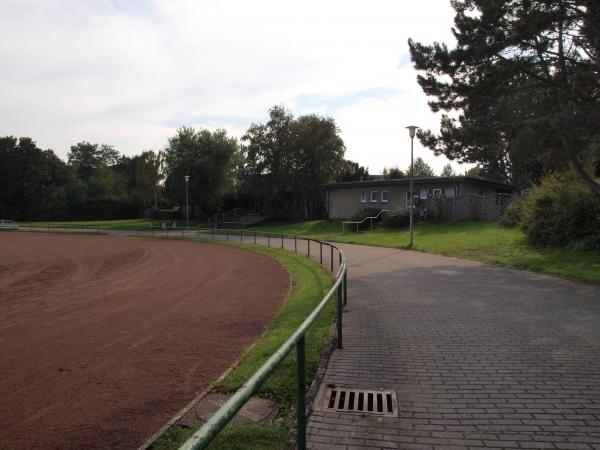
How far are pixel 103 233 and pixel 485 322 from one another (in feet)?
129

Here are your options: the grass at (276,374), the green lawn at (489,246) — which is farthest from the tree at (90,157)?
the grass at (276,374)

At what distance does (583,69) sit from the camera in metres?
14.9

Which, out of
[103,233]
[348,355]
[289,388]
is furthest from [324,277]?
A: [103,233]

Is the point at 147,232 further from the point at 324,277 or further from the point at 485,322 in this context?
the point at 485,322

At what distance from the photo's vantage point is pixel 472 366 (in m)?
5.82

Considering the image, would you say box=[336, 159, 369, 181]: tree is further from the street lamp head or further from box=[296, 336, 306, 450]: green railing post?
box=[296, 336, 306, 450]: green railing post

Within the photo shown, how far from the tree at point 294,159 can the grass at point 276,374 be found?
3352 centimetres

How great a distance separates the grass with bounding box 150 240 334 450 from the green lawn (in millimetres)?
7066

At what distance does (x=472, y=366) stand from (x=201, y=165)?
45.8 meters

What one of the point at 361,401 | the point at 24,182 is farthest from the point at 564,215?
the point at 24,182

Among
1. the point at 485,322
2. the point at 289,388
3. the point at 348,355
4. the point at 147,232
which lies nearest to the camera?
the point at 289,388

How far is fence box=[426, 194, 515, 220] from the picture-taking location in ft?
100

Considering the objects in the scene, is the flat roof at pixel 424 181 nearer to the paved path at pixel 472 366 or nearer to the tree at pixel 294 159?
the tree at pixel 294 159

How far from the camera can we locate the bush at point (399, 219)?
31750 millimetres
